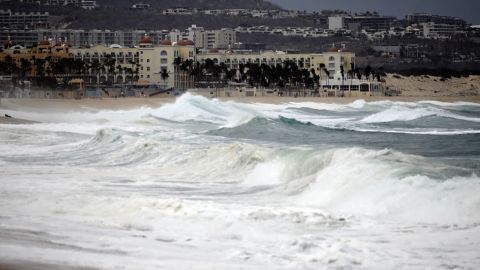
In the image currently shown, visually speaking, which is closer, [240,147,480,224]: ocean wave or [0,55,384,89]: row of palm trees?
[240,147,480,224]: ocean wave

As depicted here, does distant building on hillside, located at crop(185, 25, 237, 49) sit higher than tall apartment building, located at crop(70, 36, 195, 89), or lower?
higher

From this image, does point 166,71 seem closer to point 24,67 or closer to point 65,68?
point 65,68

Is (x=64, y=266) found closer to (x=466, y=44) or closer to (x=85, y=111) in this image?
(x=85, y=111)

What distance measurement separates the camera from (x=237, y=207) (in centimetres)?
1569

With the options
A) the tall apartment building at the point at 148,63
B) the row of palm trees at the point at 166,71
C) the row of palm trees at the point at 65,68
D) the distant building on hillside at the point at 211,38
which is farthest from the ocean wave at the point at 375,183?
the distant building on hillside at the point at 211,38

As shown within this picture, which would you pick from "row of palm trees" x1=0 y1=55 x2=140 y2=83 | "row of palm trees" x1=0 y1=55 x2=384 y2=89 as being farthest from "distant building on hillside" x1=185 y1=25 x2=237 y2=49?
"row of palm trees" x1=0 y1=55 x2=140 y2=83

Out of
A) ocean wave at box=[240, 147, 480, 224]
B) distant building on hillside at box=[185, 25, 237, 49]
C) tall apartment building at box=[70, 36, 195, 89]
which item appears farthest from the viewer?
distant building on hillside at box=[185, 25, 237, 49]

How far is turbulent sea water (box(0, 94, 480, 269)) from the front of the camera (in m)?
12.1

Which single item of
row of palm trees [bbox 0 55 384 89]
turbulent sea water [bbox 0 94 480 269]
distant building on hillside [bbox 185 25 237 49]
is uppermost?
distant building on hillside [bbox 185 25 237 49]

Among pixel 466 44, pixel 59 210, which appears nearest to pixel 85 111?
pixel 59 210

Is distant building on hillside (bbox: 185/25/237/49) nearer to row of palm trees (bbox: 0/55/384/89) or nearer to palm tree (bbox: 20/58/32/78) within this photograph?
row of palm trees (bbox: 0/55/384/89)

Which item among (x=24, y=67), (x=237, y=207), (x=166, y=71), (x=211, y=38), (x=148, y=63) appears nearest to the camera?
(x=237, y=207)

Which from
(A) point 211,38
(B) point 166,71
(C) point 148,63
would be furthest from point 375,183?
(A) point 211,38

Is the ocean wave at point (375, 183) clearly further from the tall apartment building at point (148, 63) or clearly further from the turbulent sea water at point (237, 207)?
the tall apartment building at point (148, 63)
